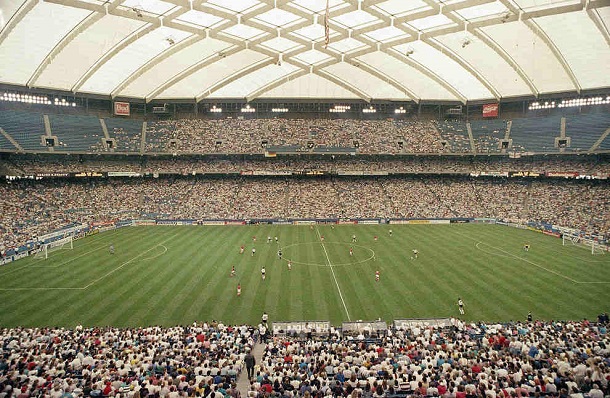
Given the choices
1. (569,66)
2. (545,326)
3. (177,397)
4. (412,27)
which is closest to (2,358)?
(177,397)

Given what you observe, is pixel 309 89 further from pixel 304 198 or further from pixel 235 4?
pixel 235 4

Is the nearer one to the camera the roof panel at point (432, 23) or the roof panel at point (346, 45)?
the roof panel at point (432, 23)

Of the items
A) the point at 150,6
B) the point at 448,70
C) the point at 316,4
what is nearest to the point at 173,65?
the point at 150,6

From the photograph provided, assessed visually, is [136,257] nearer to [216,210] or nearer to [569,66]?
[216,210]

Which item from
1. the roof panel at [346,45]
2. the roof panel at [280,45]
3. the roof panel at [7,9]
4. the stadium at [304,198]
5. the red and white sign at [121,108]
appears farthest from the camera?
Answer: the red and white sign at [121,108]

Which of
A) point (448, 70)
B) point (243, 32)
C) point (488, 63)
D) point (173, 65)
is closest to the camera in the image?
point (243, 32)

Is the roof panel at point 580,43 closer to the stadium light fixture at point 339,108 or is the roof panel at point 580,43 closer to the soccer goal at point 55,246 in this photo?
the stadium light fixture at point 339,108

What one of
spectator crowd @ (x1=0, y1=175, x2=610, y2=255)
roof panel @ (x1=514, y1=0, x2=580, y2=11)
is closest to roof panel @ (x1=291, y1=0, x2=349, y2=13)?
roof panel @ (x1=514, y1=0, x2=580, y2=11)

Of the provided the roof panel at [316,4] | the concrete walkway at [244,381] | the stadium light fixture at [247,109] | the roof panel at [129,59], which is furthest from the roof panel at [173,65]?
the concrete walkway at [244,381]
